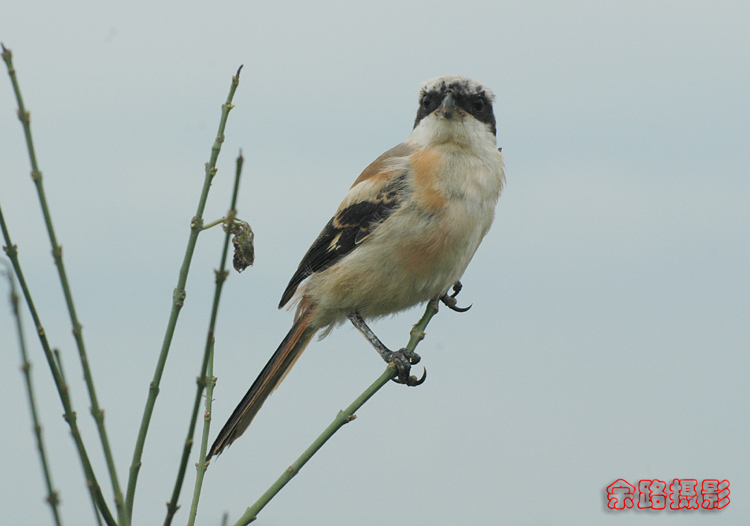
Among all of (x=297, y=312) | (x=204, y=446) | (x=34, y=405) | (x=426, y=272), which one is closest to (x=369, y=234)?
(x=426, y=272)

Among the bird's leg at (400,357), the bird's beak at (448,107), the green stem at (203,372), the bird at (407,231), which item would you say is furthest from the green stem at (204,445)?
the bird's beak at (448,107)

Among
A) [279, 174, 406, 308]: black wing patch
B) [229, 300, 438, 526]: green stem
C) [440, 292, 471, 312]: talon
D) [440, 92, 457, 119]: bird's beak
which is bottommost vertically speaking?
[229, 300, 438, 526]: green stem

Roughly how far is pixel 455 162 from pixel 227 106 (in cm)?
167

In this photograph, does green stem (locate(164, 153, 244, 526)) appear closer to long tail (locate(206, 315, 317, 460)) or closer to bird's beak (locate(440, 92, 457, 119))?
long tail (locate(206, 315, 317, 460))

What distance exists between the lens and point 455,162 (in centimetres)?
329

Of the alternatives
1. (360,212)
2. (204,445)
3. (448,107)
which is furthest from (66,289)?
(448,107)

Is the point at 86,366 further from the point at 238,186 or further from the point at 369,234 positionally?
the point at 369,234

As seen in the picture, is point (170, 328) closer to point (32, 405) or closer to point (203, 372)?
point (203, 372)

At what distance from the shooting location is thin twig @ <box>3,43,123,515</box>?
1537 mm

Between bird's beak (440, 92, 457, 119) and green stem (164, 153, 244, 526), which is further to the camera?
bird's beak (440, 92, 457, 119)

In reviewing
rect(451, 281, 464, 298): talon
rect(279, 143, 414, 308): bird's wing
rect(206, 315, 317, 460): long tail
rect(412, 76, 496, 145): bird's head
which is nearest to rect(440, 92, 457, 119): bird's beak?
rect(412, 76, 496, 145): bird's head

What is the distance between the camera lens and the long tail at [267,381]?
2986mm

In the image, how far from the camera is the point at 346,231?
3430 millimetres

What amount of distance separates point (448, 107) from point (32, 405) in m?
2.19
